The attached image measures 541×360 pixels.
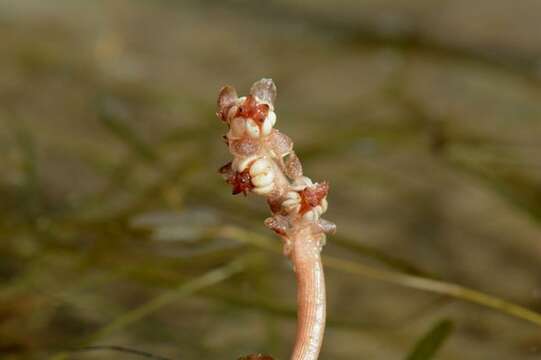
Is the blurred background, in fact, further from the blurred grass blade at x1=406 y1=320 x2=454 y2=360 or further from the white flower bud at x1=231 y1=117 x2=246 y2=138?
the white flower bud at x1=231 y1=117 x2=246 y2=138

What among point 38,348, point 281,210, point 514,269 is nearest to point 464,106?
point 514,269

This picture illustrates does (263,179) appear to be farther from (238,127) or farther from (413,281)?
(413,281)

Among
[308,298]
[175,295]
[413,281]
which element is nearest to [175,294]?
[175,295]

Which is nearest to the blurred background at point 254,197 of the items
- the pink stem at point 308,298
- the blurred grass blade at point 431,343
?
the blurred grass blade at point 431,343

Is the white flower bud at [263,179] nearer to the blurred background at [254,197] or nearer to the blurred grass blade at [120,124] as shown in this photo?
the blurred background at [254,197]

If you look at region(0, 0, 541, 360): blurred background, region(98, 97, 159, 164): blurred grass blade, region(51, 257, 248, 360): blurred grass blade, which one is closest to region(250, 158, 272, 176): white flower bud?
region(0, 0, 541, 360): blurred background
